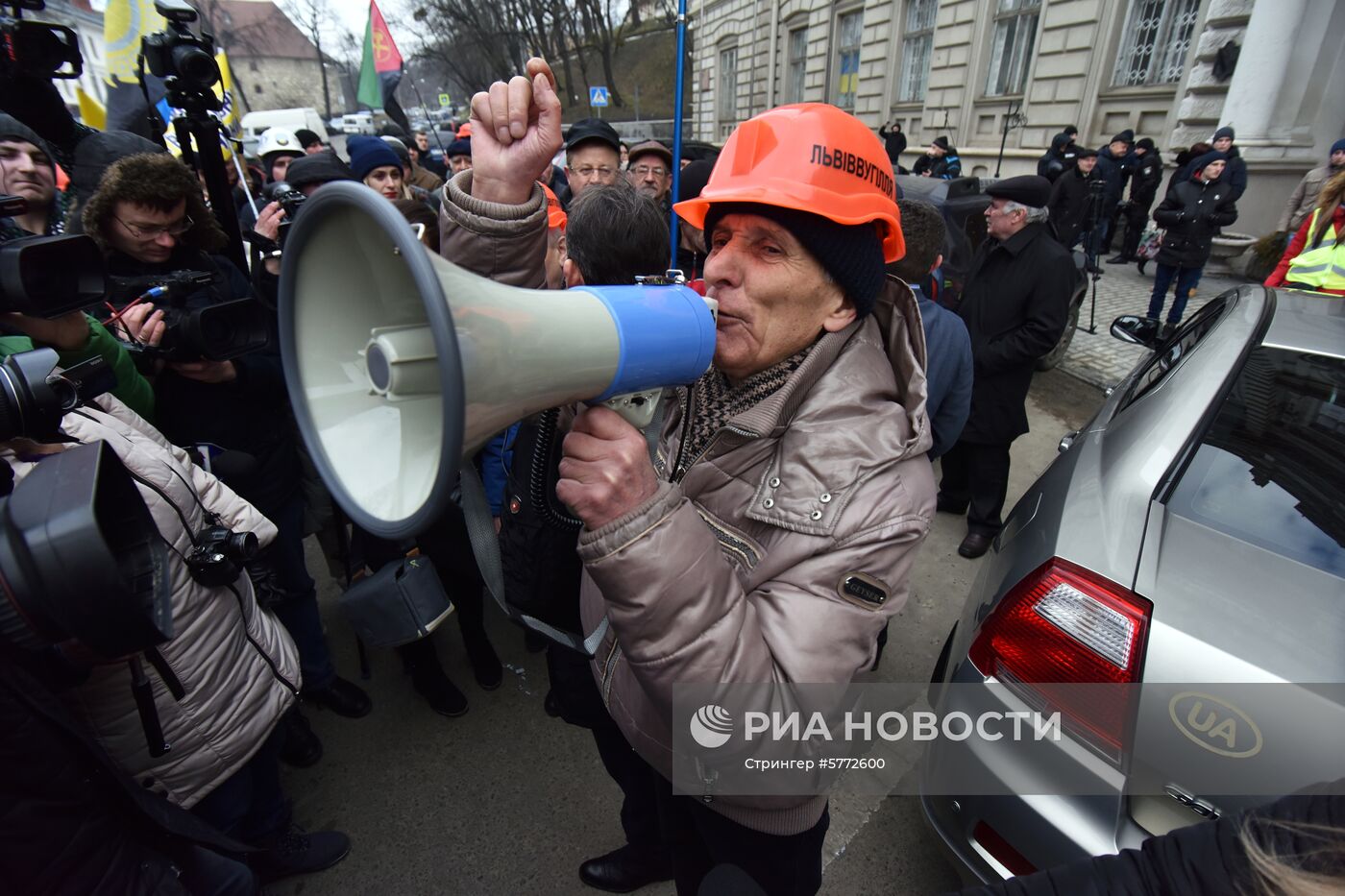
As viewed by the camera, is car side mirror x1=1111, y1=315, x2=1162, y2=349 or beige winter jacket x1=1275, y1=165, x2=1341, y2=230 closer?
car side mirror x1=1111, y1=315, x2=1162, y2=349

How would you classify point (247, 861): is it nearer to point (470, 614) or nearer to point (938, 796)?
point (470, 614)

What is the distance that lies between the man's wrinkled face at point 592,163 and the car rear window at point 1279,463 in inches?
130

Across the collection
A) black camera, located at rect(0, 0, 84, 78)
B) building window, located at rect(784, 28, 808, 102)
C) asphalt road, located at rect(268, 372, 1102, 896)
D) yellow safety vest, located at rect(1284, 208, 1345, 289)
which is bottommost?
asphalt road, located at rect(268, 372, 1102, 896)

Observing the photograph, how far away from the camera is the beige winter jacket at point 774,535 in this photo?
98 cm

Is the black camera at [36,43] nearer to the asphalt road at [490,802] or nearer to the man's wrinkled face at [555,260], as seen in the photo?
the man's wrinkled face at [555,260]

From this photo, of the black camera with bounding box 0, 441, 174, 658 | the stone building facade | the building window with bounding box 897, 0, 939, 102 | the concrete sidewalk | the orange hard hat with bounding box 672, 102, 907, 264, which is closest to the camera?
the black camera with bounding box 0, 441, 174, 658

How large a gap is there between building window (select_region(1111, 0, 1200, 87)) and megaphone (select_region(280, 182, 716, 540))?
13929mm

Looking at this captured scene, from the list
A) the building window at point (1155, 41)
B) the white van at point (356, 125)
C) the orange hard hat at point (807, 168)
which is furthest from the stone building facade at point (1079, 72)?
the white van at point (356, 125)

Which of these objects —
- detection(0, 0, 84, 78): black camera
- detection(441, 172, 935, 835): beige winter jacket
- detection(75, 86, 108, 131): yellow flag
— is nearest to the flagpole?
detection(441, 172, 935, 835): beige winter jacket

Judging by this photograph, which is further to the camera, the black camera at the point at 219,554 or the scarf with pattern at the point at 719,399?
the black camera at the point at 219,554

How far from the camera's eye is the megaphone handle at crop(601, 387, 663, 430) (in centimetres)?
101

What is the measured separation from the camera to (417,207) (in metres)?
2.93

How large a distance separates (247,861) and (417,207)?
2555mm

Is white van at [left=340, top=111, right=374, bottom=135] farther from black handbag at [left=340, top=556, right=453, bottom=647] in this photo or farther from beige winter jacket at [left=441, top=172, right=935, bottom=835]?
beige winter jacket at [left=441, top=172, right=935, bottom=835]
